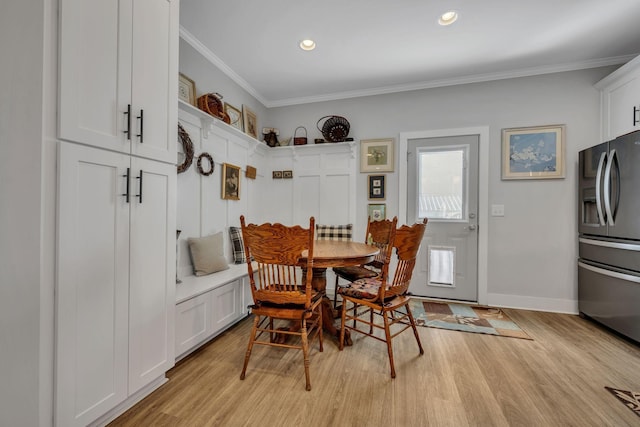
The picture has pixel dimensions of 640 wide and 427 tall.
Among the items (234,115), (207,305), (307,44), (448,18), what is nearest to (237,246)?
(207,305)

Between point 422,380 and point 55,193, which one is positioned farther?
point 422,380

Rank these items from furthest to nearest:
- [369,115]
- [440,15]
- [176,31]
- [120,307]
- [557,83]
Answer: [369,115], [557,83], [440,15], [176,31], [120,307]

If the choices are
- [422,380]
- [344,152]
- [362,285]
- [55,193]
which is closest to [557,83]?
[344,152]

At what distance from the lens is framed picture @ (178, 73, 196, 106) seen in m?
2.43

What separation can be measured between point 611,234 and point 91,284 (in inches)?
152

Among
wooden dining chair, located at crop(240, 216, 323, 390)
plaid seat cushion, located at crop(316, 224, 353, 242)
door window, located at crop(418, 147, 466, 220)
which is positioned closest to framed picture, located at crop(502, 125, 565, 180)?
door window, located at crop(418, 147, 466, 220)

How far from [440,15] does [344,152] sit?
5.85ft

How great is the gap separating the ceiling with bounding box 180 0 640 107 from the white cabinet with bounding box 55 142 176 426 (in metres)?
1.66

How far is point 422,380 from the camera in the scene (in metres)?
1.72

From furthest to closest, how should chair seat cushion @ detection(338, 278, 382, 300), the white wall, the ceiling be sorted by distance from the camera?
the ceiling < chair seat cushion @ detection(338, 278, 382, 300) < the white wall

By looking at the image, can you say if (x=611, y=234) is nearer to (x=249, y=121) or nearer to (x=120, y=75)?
(x=120, y=75)

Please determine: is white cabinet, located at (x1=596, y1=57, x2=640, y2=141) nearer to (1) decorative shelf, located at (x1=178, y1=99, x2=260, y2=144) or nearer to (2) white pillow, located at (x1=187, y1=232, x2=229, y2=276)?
(1) decorative shelf, located at (x1=178, y1=99, x2=260, y2=144)

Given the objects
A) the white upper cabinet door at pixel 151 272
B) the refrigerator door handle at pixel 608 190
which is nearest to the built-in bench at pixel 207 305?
the white upper cabinet door at pixel 151 272

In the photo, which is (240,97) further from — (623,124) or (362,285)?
(623,124)
